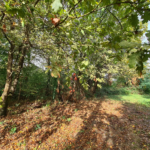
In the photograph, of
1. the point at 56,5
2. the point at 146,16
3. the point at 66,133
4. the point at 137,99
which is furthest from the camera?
the point at 137,99

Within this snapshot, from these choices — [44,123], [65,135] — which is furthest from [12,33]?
[65,135]

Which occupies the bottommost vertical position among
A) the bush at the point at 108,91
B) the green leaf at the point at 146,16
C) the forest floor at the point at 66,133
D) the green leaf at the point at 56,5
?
the forest floor at the point at 66,133

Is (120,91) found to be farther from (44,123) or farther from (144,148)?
(44,123)

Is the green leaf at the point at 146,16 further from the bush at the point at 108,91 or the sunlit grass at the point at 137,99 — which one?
the bush at the point at 108,91

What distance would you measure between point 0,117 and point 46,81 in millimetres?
3636

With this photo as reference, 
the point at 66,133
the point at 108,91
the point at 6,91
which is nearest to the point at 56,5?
the point at 66,133

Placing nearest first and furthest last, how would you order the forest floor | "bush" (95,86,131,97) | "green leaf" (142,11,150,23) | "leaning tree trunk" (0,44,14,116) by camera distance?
"green leaf" (142,11,150,23) → the forest floor → "leaning tree trunk" (0,44,14,116) → "bush" (95,86,131,97)

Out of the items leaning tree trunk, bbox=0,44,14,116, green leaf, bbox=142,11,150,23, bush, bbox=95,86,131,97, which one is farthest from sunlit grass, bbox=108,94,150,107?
leaning tree trunk, bbox=0,44,14,116

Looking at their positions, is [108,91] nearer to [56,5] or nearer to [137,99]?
[137,99]

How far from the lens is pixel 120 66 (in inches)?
339

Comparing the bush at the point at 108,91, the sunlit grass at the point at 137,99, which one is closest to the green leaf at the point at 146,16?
the sunlit grass at the point at 137,99

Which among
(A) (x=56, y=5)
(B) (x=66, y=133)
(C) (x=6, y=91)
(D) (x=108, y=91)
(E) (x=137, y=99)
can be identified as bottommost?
(B) (x=66, y=133)

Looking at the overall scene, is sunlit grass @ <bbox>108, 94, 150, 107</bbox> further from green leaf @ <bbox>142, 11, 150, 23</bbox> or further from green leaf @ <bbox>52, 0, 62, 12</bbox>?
green leaf @ <bbox>52, 0, 62, 12</bbox>

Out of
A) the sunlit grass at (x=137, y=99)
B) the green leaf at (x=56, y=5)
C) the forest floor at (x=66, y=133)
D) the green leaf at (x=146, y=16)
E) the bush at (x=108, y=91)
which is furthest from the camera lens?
the bush at (x=108, y=91)
